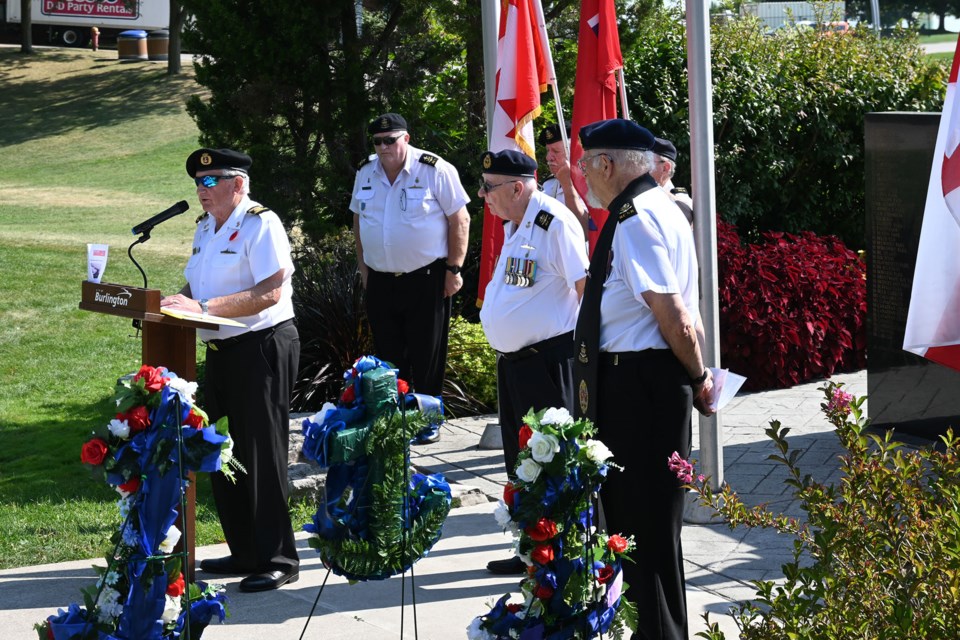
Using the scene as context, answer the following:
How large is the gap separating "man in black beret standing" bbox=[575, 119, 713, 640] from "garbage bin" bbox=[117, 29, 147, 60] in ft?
135

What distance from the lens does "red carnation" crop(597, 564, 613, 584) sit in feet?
12.9

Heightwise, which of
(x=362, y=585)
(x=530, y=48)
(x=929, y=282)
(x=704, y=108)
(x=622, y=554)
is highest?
(x=530, y=48)

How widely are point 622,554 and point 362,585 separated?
2.27m

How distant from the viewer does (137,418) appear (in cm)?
420

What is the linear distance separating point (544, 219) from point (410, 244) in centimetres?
235

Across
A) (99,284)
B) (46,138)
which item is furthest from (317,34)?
(46,138)

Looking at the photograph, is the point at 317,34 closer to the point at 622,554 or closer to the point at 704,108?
the point at 704,108

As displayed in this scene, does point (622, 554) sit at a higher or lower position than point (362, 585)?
higher

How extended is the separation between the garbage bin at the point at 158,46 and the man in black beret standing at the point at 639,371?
4143 centimetres

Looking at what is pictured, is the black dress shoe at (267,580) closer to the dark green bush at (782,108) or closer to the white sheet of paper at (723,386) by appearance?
the white sheet of paper at (723,386)

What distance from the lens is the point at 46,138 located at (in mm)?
33469

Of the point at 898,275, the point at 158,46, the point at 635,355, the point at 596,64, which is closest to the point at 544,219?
Result: the point at 635,355

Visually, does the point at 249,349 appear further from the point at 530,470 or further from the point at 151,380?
the point at 530,470

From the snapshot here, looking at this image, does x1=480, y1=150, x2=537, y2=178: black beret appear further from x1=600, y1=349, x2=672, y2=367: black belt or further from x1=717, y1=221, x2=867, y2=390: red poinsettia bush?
x1=717, y1=221, x2=867, y2=390: red poinsettia bush
